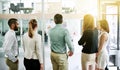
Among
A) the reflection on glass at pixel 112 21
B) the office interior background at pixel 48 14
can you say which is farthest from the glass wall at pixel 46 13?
the reflection on glass at pixel 112 21

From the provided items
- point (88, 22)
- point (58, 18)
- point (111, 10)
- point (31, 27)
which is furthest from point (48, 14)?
point (111, 10)

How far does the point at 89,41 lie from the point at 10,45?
1.30 meters

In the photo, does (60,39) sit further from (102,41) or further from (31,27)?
(102,41)

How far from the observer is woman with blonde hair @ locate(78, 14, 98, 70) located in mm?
5113

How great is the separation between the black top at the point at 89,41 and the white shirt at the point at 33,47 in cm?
67

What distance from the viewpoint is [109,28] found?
5.22 metres

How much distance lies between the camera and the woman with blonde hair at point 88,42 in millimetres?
5113

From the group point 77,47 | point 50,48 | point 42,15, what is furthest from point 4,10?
point 77,47

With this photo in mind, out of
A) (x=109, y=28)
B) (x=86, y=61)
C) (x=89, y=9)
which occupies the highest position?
(x=89, y=9)

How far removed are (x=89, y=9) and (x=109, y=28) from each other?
1.57 ft

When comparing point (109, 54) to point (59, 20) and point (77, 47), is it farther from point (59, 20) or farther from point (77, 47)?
point (59, 20)

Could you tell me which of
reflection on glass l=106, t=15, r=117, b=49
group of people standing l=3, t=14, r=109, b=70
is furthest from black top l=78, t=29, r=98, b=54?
reflection on glass l=106, t=15, r=117, b=49

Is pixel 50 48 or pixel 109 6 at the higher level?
pixel 109 6

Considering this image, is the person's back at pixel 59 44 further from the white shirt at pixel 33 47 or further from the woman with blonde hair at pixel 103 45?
the woman with blonde hair at pixel 103 45
